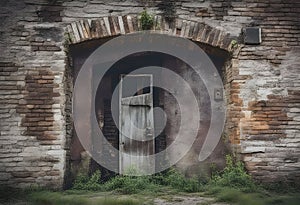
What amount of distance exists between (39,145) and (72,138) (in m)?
0.64

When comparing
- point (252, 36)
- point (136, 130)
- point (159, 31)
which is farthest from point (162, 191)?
point (252, 36)

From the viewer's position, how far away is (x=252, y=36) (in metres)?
4.94

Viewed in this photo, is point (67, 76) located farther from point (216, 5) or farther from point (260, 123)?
point (260, 123)

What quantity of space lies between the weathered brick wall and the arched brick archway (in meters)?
0.06

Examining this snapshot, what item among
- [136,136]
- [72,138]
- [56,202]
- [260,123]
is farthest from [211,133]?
[56,202]

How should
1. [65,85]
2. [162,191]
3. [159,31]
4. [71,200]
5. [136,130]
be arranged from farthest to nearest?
[136,130] < [159,31] < [65,85] < [162,191] < [71,200]

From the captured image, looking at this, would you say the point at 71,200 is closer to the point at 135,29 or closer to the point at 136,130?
the point at 136,130

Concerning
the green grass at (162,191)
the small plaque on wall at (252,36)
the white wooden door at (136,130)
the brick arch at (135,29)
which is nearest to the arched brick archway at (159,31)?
the brick arch at (135,29)

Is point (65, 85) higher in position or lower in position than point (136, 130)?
higher

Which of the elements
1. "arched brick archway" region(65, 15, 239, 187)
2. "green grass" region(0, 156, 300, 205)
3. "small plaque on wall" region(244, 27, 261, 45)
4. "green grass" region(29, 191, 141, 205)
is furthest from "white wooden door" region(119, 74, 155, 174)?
"small plaque on wall" region(244, 27, 261, 45)

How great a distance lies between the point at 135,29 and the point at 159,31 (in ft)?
1.35

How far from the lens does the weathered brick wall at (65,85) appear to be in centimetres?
450

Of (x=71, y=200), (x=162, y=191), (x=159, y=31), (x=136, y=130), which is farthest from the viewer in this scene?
(x=136, y=130)

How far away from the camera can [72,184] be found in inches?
189
